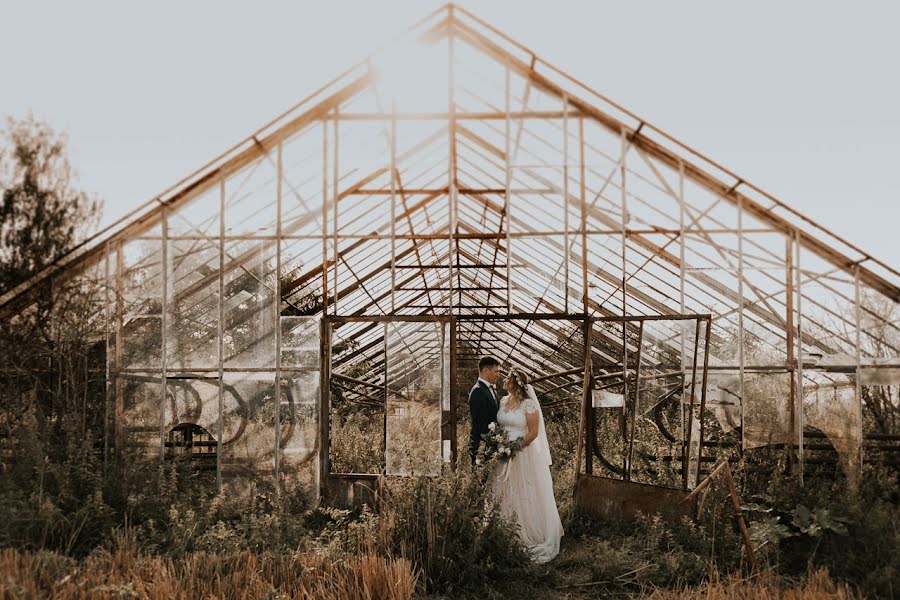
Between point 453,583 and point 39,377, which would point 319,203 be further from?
point 453,583

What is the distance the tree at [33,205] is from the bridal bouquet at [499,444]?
16.7ft

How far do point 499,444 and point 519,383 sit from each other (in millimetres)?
762

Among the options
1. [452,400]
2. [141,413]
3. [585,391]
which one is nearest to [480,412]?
[452,400]

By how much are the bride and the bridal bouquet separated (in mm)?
189

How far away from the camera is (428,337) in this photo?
12109 mm

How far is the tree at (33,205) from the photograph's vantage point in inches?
353

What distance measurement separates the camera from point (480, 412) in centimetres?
868

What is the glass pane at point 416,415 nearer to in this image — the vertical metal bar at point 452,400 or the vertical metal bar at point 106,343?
the vertical metal bar at point 452,400

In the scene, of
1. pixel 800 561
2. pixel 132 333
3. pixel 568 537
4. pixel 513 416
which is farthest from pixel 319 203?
pixel 800 561

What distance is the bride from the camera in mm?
8562

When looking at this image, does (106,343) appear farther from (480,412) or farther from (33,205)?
(480,412)

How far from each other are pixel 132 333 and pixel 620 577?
5.92 metres

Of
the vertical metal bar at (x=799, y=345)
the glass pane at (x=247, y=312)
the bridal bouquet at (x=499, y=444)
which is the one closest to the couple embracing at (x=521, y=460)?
the bridal bouquet at (x=499, y=444)

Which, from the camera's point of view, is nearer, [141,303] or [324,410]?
[324,410]
